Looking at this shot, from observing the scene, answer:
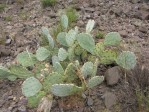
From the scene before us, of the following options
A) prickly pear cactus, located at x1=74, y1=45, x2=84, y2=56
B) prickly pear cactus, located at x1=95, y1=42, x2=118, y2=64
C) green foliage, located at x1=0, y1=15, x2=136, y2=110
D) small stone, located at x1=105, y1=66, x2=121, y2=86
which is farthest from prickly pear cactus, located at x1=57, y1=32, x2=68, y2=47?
small stone, located at x1=105, y1=66, x2=121, y2=86

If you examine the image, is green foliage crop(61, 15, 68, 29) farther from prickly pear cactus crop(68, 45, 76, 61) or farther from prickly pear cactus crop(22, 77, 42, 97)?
prickly pear cactus crop(22, 77, 42, 97)

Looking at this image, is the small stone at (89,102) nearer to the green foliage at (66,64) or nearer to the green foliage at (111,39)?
the green foliage at (66,64)

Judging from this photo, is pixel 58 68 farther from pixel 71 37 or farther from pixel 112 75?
pixel 112 75

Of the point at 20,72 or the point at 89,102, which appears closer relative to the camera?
the point at 89,102

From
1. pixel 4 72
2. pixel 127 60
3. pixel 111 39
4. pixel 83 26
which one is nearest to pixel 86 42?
pixel 111 39

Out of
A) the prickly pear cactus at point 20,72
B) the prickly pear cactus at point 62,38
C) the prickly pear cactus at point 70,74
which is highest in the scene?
the prickly pear cactus at point 62,38

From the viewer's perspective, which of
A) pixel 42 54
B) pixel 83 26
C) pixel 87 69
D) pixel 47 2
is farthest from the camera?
pixel 47 2

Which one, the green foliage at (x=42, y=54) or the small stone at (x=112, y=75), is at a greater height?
the green foliage at (x=42, y=54)

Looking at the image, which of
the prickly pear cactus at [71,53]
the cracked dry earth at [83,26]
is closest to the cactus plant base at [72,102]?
the cracked dry earth at [83,26]
